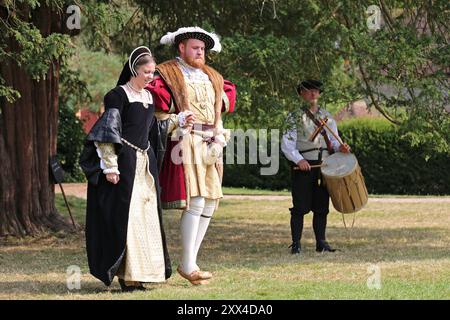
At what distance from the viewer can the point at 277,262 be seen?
10.6 meters

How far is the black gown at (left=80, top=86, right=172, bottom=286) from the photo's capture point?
8156 mm

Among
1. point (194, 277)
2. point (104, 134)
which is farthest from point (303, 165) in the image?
point (104, 134)

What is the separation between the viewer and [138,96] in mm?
8398

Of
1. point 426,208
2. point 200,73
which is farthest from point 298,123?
point 426,208

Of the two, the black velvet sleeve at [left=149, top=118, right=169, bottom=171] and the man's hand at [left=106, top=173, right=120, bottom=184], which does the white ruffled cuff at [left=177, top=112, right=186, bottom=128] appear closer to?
the black velvet sleeve at [left=149, top=118, right=169, bottom=171]

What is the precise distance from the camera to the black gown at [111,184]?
26.8 feet

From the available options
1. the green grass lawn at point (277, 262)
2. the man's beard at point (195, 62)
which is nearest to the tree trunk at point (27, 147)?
the green grass lawn at point (277, 262)

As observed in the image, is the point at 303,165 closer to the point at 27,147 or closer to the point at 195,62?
the point at 195,62

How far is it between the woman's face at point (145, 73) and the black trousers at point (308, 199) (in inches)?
139

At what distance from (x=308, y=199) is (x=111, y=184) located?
3.76 metres

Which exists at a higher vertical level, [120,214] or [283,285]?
[120,214]

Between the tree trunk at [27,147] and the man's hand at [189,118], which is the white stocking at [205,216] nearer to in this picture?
the man's hand at [189,118]

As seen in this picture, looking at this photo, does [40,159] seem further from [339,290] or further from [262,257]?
[339,290]

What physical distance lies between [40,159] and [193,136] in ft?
17.2
